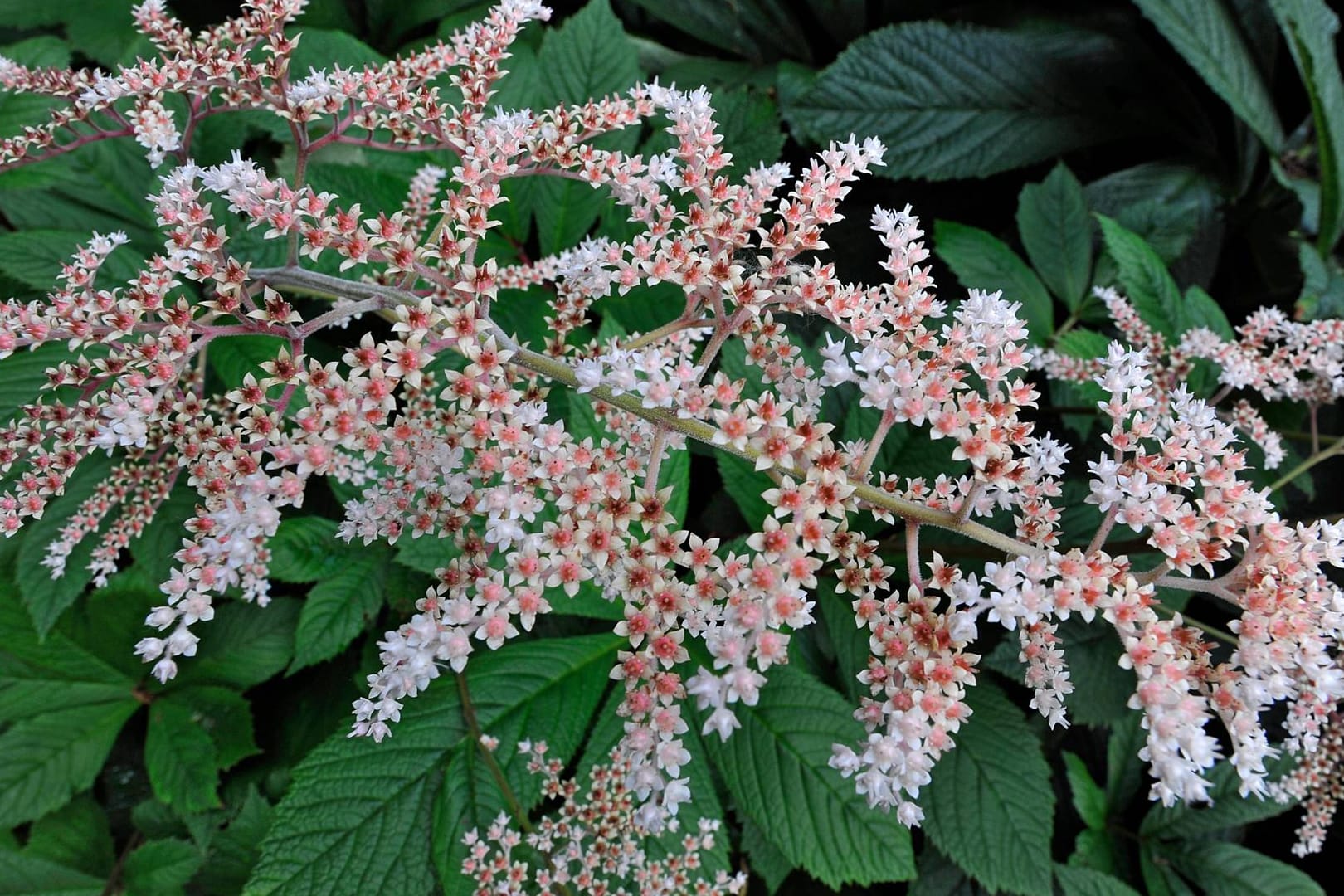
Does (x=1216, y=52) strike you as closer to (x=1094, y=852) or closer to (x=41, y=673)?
(x=1094, y=852)

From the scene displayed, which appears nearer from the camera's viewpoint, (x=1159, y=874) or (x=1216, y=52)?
(x=1159, y=874)

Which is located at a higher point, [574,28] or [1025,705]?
[574,28]

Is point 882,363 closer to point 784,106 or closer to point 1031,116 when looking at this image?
point 784,106

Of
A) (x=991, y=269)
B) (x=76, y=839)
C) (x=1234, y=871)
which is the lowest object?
(x=76, y=839)

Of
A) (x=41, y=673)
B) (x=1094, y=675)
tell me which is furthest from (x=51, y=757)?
(x=1094, y=675)

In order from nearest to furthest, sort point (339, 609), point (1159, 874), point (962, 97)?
point (339, 609), point (1159, 874), point (962, 97)

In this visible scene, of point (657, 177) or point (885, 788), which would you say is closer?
point (885, 788)

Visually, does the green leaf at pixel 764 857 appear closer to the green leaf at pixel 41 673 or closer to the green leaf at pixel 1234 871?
the green leaf at pixel 1234 871

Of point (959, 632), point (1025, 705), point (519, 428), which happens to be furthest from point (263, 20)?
point (1025, 705)
